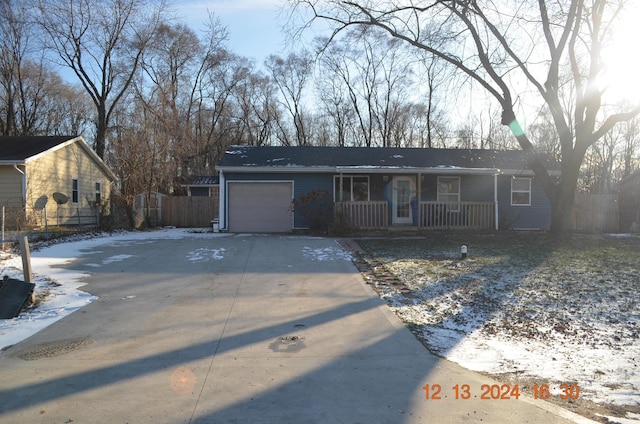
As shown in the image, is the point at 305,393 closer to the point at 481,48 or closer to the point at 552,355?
the point at 552,355

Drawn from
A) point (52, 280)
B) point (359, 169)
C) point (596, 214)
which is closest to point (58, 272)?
point (52, 280)

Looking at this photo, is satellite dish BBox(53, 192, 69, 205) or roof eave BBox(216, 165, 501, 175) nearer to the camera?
roof eave BBox(216, 165, 501, 175)

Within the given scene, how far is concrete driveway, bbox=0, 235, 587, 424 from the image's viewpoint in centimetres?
354

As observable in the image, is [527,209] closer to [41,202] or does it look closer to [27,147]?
[41,202]

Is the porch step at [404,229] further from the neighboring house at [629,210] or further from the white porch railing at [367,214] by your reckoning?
the neighboring house at [629,210]

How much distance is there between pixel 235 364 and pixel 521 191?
1916cm

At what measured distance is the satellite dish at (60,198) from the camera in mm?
21141

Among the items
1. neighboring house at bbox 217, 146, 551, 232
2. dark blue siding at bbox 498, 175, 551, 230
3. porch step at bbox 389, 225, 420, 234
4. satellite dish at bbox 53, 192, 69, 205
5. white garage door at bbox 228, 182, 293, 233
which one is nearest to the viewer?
porch step at bbox 389, 225, 420, 234

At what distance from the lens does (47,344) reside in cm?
516

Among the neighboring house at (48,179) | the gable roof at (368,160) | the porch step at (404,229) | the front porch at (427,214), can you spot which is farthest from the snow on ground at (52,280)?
the porch step at (404,229)

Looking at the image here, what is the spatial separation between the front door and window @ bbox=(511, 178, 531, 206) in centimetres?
Answer: 479

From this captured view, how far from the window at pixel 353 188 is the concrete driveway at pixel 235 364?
11.3 m

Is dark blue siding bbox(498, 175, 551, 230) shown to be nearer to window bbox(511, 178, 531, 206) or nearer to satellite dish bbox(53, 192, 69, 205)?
window bbox(511, 178, 531, 206)

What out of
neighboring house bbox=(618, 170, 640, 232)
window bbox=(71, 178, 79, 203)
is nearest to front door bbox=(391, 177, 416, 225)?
neighboring house bbox=(618, 170, 640, 232)
